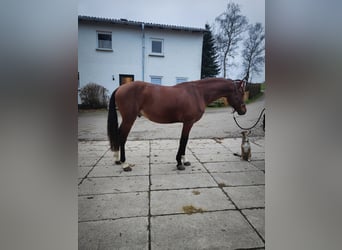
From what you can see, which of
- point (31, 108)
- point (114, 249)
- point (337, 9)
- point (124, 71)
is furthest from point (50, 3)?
point (114, 249)

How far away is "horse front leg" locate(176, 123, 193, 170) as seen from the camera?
0.95 meters

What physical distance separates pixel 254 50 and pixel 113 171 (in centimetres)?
78

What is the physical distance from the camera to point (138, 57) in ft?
2.38

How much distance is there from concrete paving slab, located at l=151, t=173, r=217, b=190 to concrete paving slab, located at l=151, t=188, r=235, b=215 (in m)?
0.04

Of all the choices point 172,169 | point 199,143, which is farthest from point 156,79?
point 172,169

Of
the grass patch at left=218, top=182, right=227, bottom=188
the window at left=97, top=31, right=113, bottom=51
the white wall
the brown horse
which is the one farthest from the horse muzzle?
the window at left=97, top=31, right=113, bottom=51

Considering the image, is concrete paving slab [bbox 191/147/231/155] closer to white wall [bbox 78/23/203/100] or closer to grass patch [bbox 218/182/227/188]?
grass patch [bbox 218/182/227/188]

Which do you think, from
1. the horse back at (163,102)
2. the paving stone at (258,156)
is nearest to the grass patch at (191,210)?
the paving stone at (258,156)

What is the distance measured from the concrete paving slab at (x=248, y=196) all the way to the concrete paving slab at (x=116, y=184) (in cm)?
39

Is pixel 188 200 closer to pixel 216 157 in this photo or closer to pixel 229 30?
pixel 216 157

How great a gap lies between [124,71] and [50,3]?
1.23ft

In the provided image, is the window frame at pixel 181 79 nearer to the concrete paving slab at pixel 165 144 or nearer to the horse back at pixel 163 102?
the horse back at pixel 163 102

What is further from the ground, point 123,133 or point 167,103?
point 167,103

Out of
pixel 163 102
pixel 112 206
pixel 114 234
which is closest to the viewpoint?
pixel 114 234
